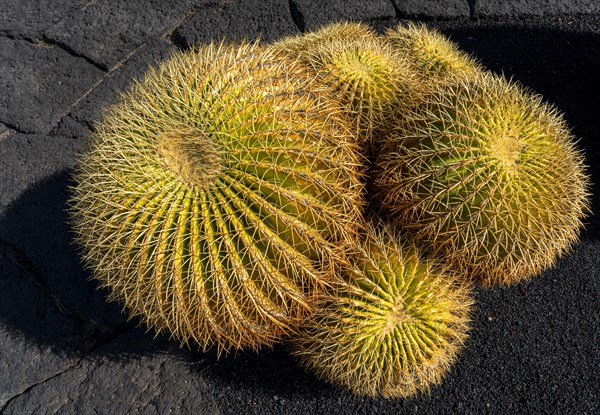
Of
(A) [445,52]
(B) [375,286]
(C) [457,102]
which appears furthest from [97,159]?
(A) [445,52]

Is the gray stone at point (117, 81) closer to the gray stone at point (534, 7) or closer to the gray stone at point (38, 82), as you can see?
the gray stone at point (38, 82)

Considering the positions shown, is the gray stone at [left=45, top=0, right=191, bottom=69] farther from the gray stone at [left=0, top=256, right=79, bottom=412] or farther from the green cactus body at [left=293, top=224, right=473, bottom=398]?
the green cactus body at [left=293, top=224, right=473, bottom=398]

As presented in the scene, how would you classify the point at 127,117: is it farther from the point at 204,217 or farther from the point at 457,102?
the point at 457,102

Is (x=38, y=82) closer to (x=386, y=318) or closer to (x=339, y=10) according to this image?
(x=339, y=10)

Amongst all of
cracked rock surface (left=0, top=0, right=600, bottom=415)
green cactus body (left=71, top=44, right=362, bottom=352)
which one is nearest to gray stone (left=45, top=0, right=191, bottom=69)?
cracked rock surface (left=0, top=0, right=600, bottom=415)

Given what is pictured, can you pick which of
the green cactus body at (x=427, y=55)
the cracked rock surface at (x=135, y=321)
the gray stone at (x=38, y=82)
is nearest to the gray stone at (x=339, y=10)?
the cracked rock surface at (x=135, y=321)

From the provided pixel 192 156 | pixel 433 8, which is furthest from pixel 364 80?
pixel 433 8
